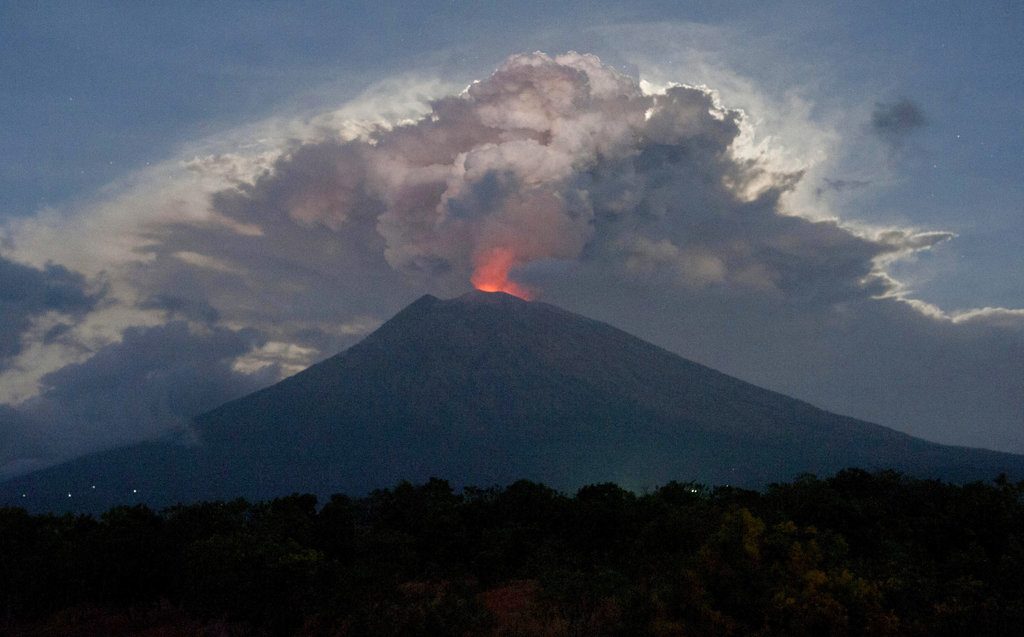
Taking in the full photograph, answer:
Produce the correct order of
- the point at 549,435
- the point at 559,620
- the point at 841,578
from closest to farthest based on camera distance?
the point at 841,578 < the point at 559,620 < the point at 549,435

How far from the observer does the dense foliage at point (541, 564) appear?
1675cm

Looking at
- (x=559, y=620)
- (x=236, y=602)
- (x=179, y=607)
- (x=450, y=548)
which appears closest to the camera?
(x=559, y=620)

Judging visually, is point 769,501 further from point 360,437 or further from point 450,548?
point 360,437

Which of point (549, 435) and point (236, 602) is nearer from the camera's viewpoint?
point (236, 602)

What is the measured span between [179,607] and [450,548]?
8.34m

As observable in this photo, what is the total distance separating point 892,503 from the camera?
30.0 meters

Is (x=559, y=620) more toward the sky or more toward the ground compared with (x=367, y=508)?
more toward the ground

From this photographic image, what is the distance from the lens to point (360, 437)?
19638cm

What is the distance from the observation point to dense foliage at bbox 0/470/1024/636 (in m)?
16.8

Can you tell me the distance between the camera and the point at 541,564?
1016 inches

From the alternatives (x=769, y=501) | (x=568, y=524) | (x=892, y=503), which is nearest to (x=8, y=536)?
(x=568, y=524)

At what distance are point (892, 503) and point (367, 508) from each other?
61.7 ft

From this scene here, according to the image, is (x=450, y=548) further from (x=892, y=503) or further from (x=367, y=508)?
(x=892, y=503)

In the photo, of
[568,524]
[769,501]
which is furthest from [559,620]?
[769,501]
